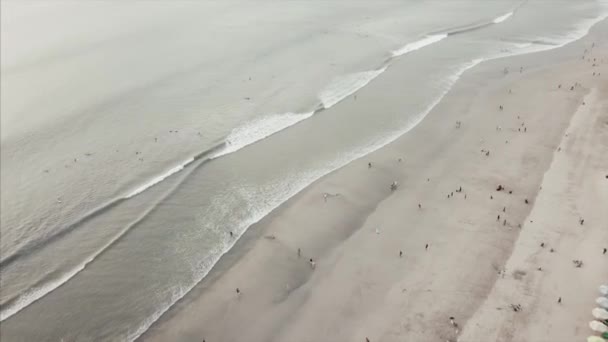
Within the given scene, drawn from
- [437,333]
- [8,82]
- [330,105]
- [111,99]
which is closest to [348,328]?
[437,333]

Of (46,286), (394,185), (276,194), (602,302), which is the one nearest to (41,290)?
(46,286)

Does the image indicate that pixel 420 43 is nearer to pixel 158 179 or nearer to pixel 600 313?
pixel 158 179

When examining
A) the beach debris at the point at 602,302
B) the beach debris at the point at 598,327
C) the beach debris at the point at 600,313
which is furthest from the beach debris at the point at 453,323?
the beach debris at the point at 602,302

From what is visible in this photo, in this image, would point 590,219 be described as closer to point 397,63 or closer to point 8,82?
point 397,63

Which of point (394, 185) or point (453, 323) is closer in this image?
point (453, 323)

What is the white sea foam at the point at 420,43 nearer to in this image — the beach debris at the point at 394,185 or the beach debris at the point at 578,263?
the beach debris at the point at 394,185

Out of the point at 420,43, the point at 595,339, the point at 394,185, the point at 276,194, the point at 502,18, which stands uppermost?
the point at 502,18

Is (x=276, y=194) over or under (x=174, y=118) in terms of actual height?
under

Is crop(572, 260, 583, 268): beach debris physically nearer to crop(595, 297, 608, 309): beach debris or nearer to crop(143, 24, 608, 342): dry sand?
crop(143, 24, 608, 342): dry sand
